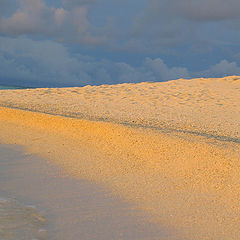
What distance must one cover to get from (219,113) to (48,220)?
8.10 m

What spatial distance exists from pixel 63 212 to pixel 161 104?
29.4 feet

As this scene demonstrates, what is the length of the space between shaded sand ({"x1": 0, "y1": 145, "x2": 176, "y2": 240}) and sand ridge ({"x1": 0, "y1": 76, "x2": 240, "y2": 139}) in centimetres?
365

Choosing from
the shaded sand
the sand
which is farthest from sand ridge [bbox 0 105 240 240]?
the shaded sand

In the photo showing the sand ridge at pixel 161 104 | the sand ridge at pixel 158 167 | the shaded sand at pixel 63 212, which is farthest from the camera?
the sand ridge at pixel 161 104

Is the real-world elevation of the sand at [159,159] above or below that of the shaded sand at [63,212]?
above

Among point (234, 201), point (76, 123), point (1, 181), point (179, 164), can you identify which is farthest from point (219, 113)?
point (1, 181)

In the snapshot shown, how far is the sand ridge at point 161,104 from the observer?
8.37 meters

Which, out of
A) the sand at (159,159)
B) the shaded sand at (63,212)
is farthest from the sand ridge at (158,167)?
the shaded sand at (63,212)

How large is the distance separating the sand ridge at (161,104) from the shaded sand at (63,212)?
3653 millimetres

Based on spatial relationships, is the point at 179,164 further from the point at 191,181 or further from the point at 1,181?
the point at 1,181

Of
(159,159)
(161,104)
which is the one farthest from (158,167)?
(161,104)

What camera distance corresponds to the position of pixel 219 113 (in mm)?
10273

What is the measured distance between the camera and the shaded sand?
302 centimetres

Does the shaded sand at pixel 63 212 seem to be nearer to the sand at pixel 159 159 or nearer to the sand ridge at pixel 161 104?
the sand at pixel 159 159
